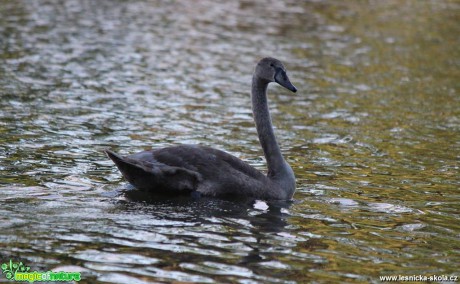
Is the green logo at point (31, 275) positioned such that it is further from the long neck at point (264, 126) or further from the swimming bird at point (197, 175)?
the long neck at point (264, 126)

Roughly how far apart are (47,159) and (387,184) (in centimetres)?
499

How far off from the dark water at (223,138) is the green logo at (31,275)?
14 cm

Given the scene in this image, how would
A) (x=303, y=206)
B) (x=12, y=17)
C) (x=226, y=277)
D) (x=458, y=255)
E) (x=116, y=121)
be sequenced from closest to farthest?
(x=226, y=277) < (x=458, y=255) < (x=303, y=206) < (x=116, y=121) < (x=12, y=17)

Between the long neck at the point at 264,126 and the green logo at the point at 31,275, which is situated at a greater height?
the long neck at the point at 264,126

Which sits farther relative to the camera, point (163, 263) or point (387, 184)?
point (387, 184)

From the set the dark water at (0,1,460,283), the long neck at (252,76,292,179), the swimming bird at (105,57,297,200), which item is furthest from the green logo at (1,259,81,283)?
the long neck at (252,76,292,179)

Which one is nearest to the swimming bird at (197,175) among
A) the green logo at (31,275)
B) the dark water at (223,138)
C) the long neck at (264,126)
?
the dark water at (223,138)

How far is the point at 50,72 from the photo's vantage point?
66.0 ft

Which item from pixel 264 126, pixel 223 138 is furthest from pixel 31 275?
pixel 223 138

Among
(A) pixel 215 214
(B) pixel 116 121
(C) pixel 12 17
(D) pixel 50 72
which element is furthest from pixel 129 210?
(C) pixel 12 17

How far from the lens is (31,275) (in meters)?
7.80

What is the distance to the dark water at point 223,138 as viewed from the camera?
28.8 feet

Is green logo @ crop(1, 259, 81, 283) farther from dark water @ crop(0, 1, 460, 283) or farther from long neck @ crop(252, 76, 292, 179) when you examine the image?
long neck @ crop(252, 76, 292, 179)

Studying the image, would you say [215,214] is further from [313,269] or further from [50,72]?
[50,72]
